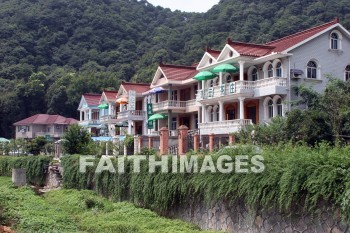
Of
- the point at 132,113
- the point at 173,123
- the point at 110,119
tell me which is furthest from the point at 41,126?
the point at 173,123

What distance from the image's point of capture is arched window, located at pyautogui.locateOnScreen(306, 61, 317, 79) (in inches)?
987

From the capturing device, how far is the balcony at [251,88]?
23859mm

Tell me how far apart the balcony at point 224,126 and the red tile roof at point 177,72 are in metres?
6.47

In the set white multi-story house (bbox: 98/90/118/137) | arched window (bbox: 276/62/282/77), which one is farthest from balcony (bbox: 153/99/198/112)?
arched window (bbox: 276/62/282/77)

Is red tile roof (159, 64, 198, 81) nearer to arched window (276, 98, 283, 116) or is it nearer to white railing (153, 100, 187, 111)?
white railing (153, 100, 187, 111)

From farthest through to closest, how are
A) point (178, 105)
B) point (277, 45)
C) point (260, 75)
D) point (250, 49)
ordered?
point (178, 105)
point (277, 45)
point (250, 49)
point (260, 75)

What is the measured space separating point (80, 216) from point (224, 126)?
12.4 metres

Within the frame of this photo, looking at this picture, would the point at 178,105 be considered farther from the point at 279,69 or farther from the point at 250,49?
the point at 279,69

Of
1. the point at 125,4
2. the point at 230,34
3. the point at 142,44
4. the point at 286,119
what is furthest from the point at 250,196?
the point at 125,4

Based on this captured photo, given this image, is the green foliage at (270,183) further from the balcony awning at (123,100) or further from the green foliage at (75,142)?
the balcony awning at (123,100)

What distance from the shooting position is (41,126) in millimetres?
60938

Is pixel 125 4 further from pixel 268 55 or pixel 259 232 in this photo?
pixel 259 232

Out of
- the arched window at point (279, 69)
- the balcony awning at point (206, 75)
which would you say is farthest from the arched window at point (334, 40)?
the balcony awning at point (206, 75)

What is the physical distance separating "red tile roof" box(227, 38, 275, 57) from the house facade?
122ft
